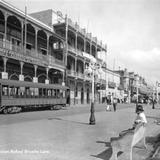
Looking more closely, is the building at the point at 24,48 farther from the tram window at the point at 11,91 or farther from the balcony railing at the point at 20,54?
the tram window at the point at 11,91

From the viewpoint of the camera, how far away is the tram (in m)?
21.1

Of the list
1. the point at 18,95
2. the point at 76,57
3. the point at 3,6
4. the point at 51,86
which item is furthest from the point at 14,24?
the point at 76,57

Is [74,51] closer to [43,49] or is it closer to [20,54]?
[43,49]

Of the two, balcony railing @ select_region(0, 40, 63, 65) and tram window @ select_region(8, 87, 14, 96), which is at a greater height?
balcony railing @ select_region(0, 40, 63, 65)

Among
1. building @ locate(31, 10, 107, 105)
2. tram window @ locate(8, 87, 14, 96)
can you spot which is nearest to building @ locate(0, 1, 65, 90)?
building @ locate(31, 10, 107, 105)

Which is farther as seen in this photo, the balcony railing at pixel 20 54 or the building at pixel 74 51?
the building at pixel 74 51

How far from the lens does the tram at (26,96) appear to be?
21.1m

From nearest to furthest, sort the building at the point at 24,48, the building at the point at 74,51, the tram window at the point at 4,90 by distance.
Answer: the tram window at the point at 4,90, the building at the point at 24,48, the building at the point at 74,51

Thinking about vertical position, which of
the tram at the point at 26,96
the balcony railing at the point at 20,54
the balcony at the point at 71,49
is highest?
the balcony at the point at 71,49

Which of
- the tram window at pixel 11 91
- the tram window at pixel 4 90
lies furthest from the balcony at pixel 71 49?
the tram window at pixel 4 90

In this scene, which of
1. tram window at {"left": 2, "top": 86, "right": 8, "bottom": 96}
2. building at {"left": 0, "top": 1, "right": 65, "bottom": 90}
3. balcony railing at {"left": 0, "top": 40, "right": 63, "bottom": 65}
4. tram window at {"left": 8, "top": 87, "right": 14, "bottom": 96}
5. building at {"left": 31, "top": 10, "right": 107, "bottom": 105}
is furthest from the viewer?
building at {"left": 31, "top": 10, "right": 107, "bottom": 105}

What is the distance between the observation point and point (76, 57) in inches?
1597

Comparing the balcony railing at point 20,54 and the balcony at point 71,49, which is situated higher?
the balcony at point 71,49

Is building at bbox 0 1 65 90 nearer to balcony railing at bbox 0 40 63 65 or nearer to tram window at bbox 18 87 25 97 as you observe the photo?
balcony railing at bbox 0 40 63 65
